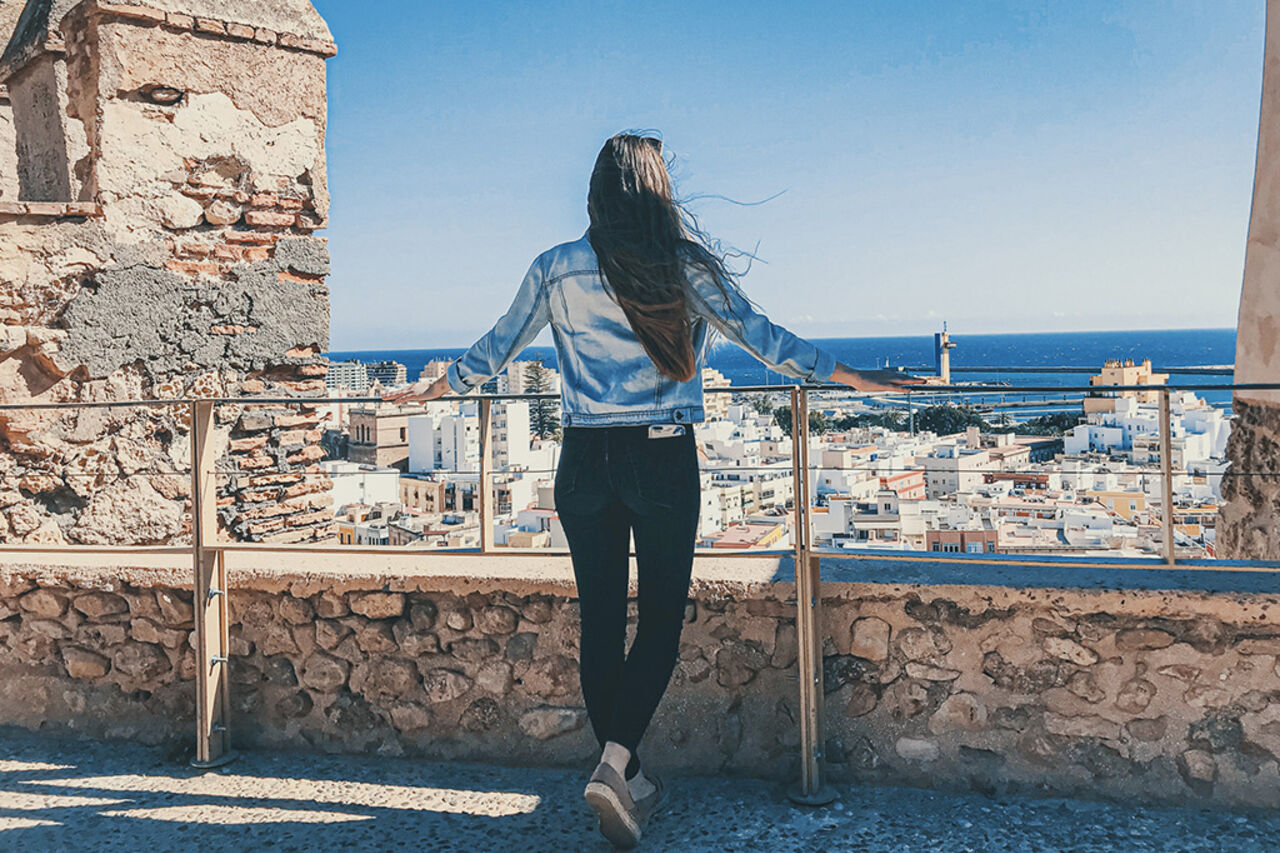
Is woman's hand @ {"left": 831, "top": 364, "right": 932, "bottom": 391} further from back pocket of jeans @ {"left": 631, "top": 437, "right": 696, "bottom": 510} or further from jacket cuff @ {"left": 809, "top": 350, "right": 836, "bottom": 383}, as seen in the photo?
back pocket of jeans @ {"left": 631, "top": 437, "right": 696, "bottom": 510}

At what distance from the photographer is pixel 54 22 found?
17.2 ft

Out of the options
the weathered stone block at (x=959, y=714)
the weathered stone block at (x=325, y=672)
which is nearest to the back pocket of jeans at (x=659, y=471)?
the weathered stone block at (x=959, y=714)

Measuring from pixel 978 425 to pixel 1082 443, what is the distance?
277 millimetres

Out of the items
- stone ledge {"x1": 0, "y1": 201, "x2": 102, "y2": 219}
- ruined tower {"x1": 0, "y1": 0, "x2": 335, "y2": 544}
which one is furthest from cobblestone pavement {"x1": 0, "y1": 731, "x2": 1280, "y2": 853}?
stone ledge {"x1": 0, "y1": 201, "x2": 102, "y2": 219}

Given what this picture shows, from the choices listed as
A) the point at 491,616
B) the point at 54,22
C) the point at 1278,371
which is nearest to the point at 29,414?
the point at 54,22

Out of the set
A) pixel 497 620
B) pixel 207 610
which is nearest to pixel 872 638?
pixel 497 620

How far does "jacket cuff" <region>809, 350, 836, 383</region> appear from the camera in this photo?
2.28 metres

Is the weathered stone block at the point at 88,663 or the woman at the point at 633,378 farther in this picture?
the weathered stone block at the point at 88,663

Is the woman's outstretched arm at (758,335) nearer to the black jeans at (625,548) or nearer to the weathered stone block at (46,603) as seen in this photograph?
the black jeans at (625,548)

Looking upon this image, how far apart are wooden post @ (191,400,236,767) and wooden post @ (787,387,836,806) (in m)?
1.70

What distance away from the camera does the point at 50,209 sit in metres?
4.85

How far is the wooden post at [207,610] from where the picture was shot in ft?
9.92

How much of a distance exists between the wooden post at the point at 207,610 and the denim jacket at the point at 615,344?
131 cm

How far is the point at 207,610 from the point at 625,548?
1461mm
